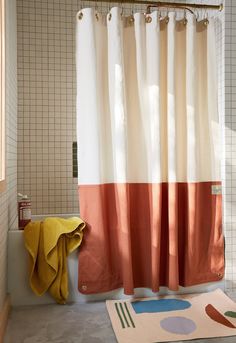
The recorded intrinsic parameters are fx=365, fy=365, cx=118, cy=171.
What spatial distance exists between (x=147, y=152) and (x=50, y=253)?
2.87ft

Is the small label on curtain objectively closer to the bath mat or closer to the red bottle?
the bath mat

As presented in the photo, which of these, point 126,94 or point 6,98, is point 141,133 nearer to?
point 126,94

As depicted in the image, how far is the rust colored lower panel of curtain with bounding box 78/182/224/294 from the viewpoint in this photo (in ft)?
7.48

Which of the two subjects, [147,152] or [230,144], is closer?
[147,152]

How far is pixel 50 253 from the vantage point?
7.25ft

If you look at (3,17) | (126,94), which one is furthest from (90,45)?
(3,17)

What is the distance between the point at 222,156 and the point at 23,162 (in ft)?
5.16

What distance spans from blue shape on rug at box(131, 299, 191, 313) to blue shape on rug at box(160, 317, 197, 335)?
0.43 feet

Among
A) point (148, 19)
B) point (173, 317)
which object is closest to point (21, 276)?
point (173, 317)

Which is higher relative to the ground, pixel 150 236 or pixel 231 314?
pixel 150 236

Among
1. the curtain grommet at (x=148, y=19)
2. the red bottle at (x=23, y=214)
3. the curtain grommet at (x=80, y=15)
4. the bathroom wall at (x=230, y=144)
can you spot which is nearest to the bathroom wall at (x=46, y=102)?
the red bottle at (x=23, y=214)

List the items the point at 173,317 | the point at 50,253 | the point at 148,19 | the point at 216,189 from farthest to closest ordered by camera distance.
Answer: the point at 216,189 < the point at 148,19 < the point at 50,253 < the point at 173,317

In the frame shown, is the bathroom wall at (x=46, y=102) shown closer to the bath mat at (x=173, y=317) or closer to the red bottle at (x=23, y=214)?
the red bottle at (x=23, y=214)

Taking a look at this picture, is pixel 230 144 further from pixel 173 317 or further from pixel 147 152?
pixel 173 317
